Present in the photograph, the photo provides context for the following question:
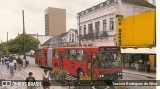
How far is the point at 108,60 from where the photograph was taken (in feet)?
48.9

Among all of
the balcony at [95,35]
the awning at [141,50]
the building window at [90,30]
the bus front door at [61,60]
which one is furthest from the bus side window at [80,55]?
the building window at [90,30]

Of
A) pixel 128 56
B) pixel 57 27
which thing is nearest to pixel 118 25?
pixel 128 56

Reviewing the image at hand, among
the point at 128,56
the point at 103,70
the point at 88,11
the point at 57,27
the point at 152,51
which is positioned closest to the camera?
the point at 103,70

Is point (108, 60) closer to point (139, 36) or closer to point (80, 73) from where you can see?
point (80, 73)

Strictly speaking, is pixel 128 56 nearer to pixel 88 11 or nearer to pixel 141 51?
pixel 141 51

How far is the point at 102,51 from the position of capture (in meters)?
14.8

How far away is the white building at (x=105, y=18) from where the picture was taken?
32281mm

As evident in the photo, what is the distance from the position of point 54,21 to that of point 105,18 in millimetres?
142871

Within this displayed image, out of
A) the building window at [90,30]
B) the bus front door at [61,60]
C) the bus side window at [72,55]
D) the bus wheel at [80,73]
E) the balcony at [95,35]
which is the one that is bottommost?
the bus wheel at [80,73]

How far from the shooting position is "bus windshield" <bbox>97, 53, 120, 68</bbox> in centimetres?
1466

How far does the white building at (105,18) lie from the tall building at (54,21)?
130119 mm

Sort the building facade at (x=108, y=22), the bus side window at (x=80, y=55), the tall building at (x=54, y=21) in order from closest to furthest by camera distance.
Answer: the bus side window at (x=80, y=55) → the building facade at (x=108, y=22) → the tall building at (x=54, y=21)

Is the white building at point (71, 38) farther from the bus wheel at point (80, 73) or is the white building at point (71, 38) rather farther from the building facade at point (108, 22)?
the bus wheel at point (80, 73)

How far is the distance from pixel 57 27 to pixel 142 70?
15319 centimetres
